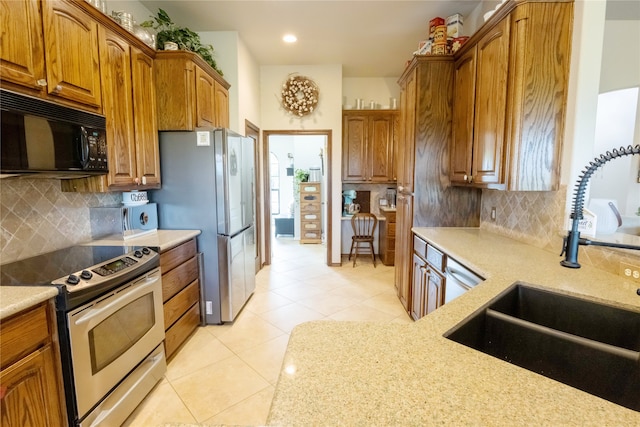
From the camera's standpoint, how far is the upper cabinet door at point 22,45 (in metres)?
1.33

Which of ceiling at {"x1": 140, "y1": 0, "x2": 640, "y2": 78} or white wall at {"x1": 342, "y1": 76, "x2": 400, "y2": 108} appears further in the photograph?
white wall at {"x1": 342, "y1": 76, "x2": 400, "y2": 108}

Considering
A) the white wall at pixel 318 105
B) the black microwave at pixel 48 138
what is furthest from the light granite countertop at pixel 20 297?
the white wall at pixel 318 105

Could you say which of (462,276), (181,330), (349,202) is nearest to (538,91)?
(462,276)

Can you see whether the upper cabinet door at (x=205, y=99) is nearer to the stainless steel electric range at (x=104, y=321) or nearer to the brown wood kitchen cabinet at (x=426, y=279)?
the stainless steel electric range at (x=104, y=321)

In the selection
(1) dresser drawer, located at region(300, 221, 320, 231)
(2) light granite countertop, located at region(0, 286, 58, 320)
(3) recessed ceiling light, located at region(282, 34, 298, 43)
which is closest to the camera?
(2) light granite countertop, located at region(0, 286, 58, 320)

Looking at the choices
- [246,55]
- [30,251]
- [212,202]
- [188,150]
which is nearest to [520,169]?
[212,202]

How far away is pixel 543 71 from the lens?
1.77 m

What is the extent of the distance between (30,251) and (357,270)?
3.64 metres

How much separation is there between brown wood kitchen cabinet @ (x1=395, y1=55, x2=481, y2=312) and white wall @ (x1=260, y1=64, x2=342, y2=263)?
1.70 m

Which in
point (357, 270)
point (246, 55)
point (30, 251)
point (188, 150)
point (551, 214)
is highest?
point (246, 55)

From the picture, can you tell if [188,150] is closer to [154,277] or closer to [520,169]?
[154,277]

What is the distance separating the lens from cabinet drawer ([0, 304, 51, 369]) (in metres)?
1.12

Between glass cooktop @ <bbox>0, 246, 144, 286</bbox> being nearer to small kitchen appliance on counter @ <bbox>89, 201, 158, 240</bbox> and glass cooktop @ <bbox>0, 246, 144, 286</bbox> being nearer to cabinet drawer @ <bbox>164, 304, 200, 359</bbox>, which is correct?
small kitchen appliance on counter @ <bbox>89, 201, 158, 240</bbox>

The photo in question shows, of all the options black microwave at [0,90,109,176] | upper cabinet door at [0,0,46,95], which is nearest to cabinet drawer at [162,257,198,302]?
black microwave at [0,90,109,176]
